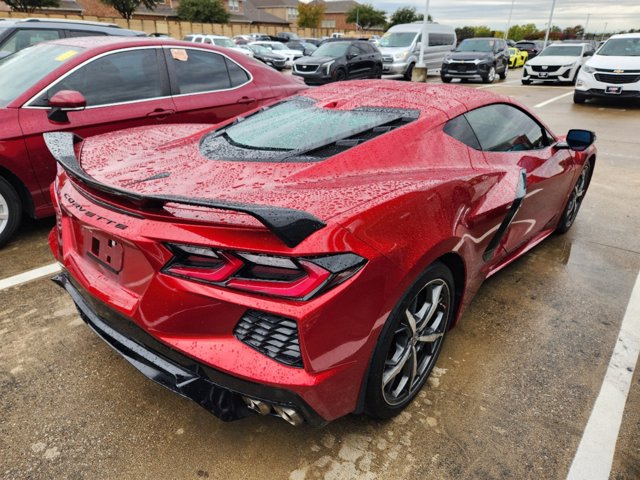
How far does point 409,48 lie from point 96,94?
15.8 meters

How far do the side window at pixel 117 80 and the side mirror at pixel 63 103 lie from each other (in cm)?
11

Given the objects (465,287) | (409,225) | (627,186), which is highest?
(409,225)

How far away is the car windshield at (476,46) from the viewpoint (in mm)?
18302

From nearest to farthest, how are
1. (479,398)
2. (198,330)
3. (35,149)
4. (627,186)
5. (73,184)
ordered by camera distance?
(198,330) → (73,184) → (479,398) → (35,149) → (627,186)

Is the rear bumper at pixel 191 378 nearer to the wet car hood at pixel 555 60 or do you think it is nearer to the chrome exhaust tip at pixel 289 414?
the chrome exhaust tip at pixel 289 414

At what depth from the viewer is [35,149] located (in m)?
3.52

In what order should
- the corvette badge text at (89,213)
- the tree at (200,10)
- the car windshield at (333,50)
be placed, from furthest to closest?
the tree at (200,10) → the car windshield at (333,50) → the corvette badge text at (89,213)

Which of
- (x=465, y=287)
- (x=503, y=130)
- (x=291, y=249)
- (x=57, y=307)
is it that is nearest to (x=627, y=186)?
(x=503, y=130)

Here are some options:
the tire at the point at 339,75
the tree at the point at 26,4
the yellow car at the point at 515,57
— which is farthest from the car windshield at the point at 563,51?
the tree at the point at 26,4

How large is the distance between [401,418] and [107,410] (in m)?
1.34

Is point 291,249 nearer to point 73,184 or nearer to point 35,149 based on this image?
point 73,184

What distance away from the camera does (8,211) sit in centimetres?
356

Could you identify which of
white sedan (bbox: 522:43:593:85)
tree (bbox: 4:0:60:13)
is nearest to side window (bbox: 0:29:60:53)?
white sedan (bbox: 522:43:593:85)

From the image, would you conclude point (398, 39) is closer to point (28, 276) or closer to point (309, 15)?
point (28, 276)
